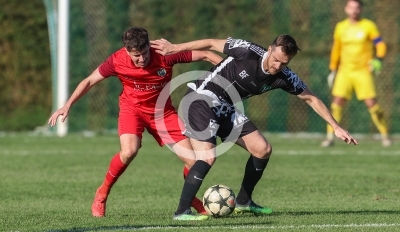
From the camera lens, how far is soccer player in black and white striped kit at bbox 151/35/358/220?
755 cm

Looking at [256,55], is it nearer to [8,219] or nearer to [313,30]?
[8,219]

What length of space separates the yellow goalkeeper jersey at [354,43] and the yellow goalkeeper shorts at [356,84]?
0.11 metres

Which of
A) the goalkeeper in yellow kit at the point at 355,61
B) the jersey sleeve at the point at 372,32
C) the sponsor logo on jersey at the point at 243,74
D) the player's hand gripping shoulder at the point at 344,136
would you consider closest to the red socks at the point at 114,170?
the sponsor logo on jersey at the point at 243,74

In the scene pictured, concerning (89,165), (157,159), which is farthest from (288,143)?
(89,165)

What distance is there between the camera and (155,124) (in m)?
8.19

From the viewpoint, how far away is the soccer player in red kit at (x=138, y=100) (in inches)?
312

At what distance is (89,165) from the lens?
1260 centimetres

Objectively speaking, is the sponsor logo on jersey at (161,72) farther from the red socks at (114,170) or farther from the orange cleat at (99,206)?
the orange cleat at (99,206)

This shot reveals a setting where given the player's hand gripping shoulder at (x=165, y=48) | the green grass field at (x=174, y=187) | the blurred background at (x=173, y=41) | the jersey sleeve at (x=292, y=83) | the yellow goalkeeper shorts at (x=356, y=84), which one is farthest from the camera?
the blurred background at (x=173, y=41)

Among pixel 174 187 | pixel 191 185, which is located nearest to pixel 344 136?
pixel 191 185

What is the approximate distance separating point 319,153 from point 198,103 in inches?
265

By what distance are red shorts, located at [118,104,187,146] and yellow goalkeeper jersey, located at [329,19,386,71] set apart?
7.43m

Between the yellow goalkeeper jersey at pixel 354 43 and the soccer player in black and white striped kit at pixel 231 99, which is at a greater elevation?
the yellow goalkeeper jersey at pixel 354 43

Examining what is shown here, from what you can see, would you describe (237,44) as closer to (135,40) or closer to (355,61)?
(135,40)
